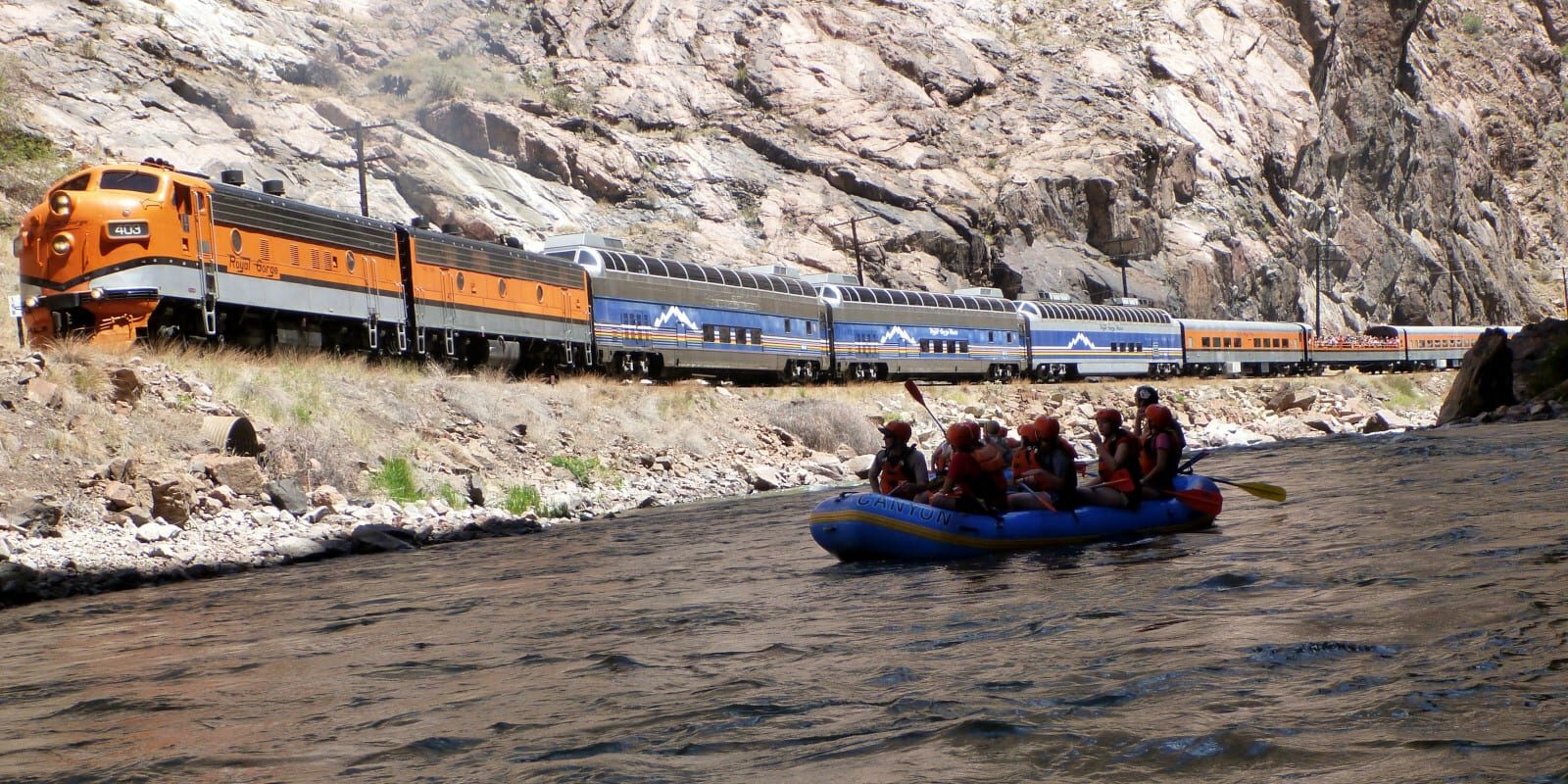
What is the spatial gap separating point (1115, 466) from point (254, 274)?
49.0 feet

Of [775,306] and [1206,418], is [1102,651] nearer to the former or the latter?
[775,306]

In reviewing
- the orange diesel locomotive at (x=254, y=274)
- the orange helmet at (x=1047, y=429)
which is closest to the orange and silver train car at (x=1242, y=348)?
the orange diesel locomotive at (x=254, y=274)

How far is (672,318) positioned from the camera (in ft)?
113

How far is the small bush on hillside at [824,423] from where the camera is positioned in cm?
3164

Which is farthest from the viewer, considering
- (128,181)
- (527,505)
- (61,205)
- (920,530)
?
(527,505)

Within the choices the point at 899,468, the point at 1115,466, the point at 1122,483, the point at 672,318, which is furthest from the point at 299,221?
the point at 1122,483

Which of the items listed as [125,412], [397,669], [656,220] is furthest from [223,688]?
[656,220]

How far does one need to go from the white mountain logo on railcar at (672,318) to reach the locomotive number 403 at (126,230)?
15040 mm

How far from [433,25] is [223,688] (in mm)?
67204

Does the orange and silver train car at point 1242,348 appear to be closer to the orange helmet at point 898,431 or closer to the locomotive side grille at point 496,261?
the locomotive side grille at point 496,261

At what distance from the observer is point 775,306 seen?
38156 millimetres

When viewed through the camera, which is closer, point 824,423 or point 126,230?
point 126,230

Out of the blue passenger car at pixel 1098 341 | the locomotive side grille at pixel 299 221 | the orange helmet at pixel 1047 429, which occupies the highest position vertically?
the locomotive side grille at pixel 299 221

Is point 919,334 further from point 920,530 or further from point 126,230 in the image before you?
point 920,530
